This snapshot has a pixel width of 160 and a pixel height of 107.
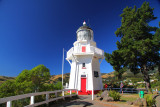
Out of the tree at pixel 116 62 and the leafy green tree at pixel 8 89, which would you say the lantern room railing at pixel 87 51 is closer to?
the tree at pixel 116 62

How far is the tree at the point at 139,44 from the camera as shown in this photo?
50.8ft

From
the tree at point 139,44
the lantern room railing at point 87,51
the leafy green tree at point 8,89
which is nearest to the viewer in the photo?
the leafy green tree at point 8,89

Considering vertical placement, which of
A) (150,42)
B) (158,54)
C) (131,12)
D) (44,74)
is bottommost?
(44,74)

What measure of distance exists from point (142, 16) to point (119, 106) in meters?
15.9

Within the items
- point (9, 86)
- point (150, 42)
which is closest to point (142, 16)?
point (150, 42)

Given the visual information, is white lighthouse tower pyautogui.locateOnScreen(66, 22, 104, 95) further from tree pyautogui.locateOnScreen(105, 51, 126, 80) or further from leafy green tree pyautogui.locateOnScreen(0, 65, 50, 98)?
leafy green tree pyautogui.locateOnScreen(0, 65, 50, 98)

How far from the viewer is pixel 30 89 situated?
8172mm

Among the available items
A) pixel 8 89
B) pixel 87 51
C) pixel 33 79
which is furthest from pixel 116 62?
pixel 8 89

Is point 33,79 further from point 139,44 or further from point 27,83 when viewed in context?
point 139,44

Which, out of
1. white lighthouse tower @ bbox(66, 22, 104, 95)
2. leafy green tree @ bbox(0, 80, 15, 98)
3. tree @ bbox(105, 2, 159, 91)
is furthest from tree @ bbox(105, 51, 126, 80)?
leafy green tree @ bbox(0, 80, 15, 98)

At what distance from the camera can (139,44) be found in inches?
613

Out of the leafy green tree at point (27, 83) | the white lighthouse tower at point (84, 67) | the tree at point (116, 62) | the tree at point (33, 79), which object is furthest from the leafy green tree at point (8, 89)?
the tree at point (116, 62)

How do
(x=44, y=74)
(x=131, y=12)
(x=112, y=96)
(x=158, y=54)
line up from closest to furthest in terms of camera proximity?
1. (x=44, y=74)
2. (x=112, y=96)
3. (x=158, y=54)
4. (x=131, y=12)

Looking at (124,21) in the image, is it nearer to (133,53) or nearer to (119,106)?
(133,53)
